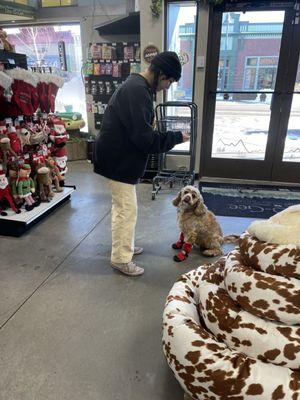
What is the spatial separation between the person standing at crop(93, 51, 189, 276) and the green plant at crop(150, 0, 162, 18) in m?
2.32

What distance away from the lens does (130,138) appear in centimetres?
188

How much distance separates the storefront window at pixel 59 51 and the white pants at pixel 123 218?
3.69 metres

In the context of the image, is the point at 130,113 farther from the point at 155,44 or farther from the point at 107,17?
the point at 107,17

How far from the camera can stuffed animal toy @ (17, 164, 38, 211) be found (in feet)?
9.13

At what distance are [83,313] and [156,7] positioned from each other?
3.62m

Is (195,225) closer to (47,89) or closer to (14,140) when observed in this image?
(14,140)

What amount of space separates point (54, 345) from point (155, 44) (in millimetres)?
3672

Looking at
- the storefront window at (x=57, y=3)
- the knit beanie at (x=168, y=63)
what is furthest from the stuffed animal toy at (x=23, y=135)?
the storefront window at (x=57, y=3)

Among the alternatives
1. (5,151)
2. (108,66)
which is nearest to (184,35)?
(108,66)

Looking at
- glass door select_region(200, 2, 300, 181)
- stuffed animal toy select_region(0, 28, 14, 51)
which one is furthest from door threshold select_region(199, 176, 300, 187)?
stuffed animal toy select_region(0, 28, 14, 51)

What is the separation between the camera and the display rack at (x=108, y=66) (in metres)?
4.78

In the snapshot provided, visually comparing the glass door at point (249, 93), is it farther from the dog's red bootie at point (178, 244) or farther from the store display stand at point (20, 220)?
the store display stand at point (20, 220)

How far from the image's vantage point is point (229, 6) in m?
3.70

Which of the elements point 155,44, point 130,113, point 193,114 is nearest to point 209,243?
point 130,113
